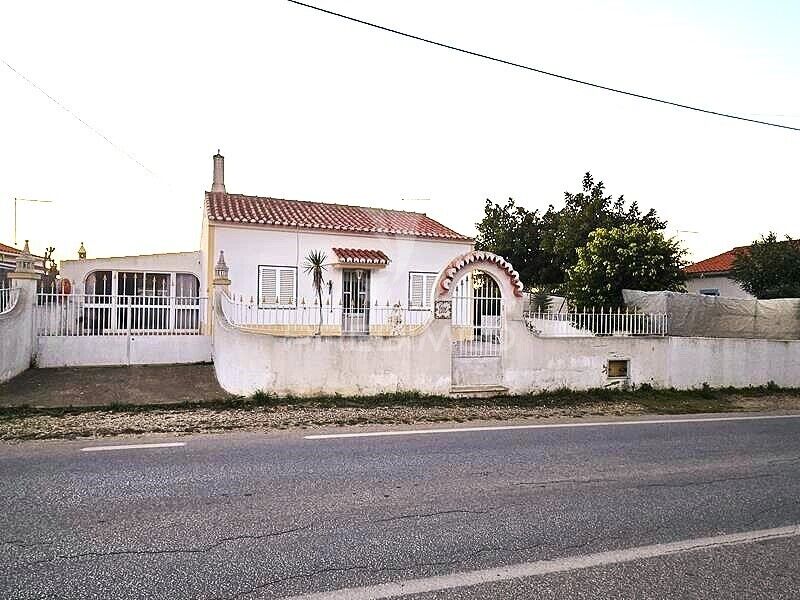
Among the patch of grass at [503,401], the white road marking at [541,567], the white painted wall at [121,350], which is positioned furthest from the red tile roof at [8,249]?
the white road marking at [541,567]

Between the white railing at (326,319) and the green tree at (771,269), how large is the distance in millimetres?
12261

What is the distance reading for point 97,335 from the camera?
13.1 metres

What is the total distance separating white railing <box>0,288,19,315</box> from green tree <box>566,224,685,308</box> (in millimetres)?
16360

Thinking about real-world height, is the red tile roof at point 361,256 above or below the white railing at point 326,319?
above

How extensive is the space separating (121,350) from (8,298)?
2.50 metres

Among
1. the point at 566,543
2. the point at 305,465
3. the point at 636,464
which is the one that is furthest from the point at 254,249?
the point at 566,543

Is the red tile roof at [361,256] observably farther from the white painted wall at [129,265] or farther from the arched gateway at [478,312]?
the arched gateway at [478,312]

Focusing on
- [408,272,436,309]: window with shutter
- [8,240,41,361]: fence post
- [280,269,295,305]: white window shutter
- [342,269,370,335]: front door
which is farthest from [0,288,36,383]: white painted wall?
[408,272,436,309]: window with shutter

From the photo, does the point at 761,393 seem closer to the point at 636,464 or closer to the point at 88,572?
the point at 636,464

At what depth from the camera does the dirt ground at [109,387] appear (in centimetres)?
1016

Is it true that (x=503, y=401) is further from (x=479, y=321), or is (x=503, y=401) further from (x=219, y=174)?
(x=219, y=174)

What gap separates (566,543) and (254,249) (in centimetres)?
1571

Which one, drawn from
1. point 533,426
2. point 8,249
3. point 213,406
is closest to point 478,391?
point 533,426

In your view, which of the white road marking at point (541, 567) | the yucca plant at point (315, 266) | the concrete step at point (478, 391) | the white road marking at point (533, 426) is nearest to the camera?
the white road marking at point (541, 567)
